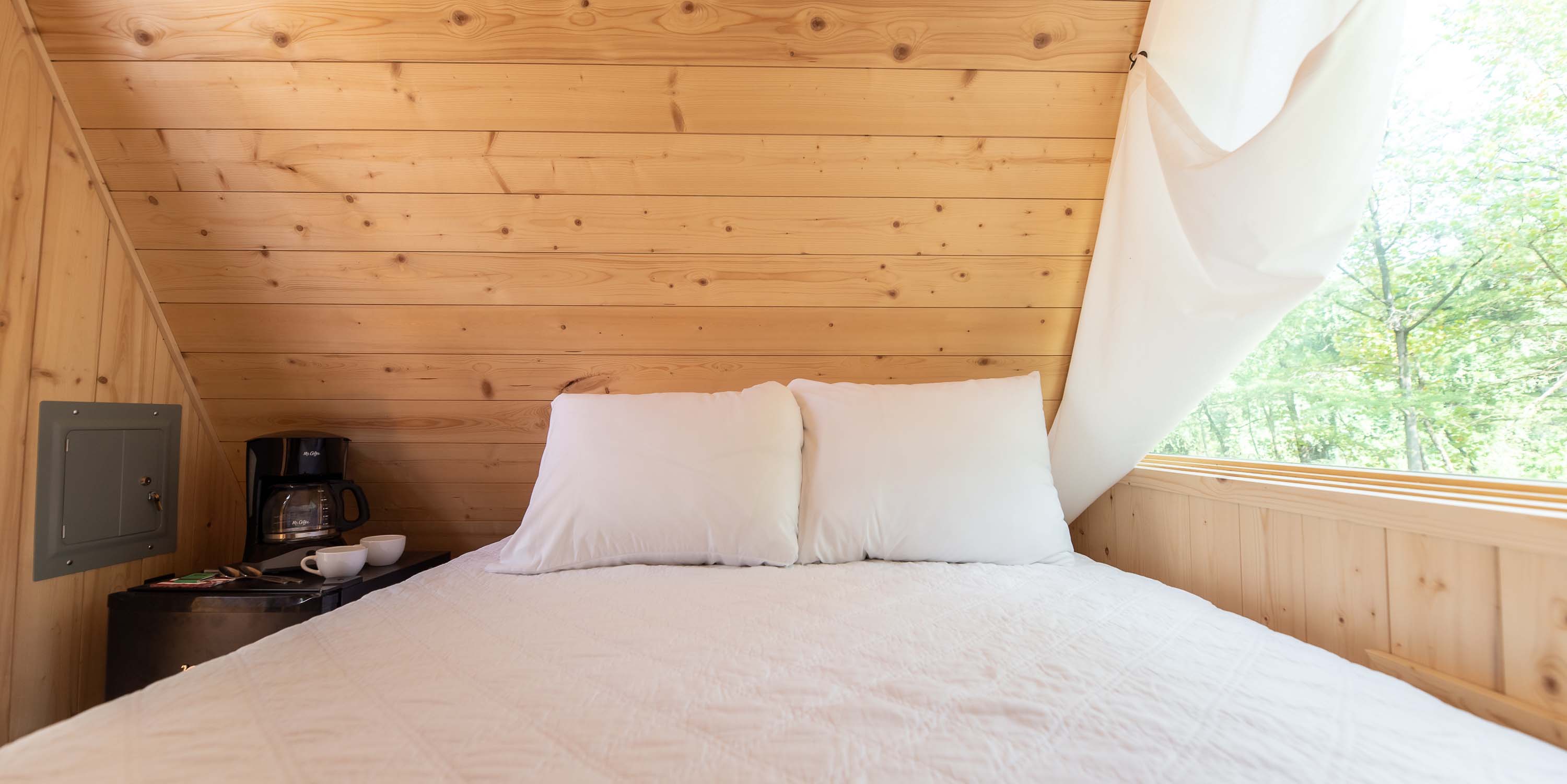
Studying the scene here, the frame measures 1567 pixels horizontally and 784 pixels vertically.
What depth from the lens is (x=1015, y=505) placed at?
5.11 feet

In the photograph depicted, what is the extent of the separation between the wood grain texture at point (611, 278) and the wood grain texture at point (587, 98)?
314 millimetres

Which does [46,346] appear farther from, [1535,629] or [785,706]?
[1535,629]

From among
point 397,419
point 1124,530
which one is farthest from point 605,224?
point 1124,530

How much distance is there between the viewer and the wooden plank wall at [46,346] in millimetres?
1399

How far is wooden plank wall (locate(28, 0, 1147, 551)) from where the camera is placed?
1534 millimetres

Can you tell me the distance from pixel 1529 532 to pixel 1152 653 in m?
0.46

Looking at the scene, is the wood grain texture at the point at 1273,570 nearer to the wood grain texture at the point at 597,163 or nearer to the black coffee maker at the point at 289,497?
the wood grain texture at the point at 597,163

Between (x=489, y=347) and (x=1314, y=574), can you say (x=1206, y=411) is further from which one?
(x=489, y=347)

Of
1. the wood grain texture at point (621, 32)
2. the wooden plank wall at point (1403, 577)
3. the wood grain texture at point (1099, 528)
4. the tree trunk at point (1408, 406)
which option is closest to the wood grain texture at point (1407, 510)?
the wooden plank wall at point (1403, 577)

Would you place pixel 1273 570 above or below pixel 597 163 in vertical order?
below

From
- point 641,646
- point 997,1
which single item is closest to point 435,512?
point 641,646

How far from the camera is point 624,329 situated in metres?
1.87

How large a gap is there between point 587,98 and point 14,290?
1227 mm

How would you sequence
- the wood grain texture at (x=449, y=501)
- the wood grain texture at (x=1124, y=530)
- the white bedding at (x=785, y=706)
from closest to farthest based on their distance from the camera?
the white bedding at (x=785, y=706) → the wood grain texture at (x=1124, y=530) → the wood grain texture at (x=449, y=501)
